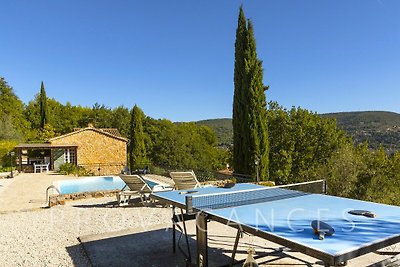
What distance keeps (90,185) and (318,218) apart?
700 inches

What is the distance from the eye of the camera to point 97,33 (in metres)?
23.3

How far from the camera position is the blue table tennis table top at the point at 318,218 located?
2.71 m

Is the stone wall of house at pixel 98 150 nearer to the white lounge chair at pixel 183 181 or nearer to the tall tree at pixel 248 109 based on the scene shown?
the tall tree at pixel 248 109

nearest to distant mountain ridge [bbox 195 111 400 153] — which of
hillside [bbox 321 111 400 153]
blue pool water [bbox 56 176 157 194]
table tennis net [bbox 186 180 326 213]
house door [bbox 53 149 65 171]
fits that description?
hillside [bbox 321 111 400 153]

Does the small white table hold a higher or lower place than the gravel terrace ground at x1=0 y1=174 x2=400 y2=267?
higher

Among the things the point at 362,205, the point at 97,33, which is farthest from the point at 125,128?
the point at 362,205

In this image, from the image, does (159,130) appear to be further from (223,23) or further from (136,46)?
(223,23)

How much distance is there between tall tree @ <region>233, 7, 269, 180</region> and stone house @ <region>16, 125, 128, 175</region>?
14.5 m

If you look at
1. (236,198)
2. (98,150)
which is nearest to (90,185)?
(98,150)

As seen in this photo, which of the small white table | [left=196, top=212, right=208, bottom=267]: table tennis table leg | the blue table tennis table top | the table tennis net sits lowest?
the small white table

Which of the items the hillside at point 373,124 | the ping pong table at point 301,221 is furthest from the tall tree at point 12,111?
the hillside at point 373,124

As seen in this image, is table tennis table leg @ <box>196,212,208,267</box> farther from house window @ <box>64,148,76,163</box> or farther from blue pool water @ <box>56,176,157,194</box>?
house window @ <box>64,148,76,163</box>

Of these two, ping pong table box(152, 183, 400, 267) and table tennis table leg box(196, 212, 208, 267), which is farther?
table tennis table leg box(196, 212, 208, 267)

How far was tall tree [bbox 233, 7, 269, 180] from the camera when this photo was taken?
18.4 m
